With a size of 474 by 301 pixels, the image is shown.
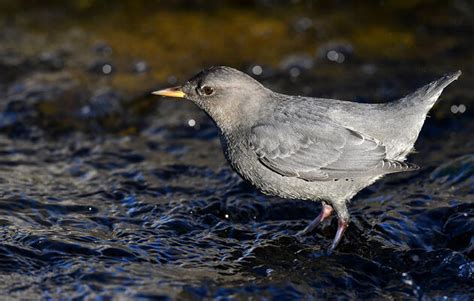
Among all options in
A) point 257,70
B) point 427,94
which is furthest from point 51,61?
point 427,94

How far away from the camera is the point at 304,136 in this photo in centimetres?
597

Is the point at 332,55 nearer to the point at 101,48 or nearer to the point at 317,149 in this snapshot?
the point at 101,48

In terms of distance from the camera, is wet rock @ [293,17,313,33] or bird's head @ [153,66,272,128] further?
wet rock @ [293,17,313,33]

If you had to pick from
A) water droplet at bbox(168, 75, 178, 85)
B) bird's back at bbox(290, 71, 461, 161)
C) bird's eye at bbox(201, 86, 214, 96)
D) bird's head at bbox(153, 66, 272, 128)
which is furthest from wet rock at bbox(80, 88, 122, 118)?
bird's back at bbox(290, 71, 461, 161)

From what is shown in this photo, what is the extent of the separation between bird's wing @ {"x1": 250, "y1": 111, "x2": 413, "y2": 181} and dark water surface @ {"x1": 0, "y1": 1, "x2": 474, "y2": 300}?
0.63 m

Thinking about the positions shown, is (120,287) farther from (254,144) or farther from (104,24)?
(104,24)

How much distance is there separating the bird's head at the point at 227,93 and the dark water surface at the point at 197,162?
38.1 inches

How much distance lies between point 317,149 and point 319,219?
0.79 metres

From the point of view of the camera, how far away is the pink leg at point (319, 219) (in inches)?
253

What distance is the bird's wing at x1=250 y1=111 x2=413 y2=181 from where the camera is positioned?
19.5 ft

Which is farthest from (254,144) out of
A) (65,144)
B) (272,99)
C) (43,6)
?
(43,6)

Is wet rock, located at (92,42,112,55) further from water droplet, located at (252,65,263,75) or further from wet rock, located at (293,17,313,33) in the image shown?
wet rock, located at (293,17,313,33)

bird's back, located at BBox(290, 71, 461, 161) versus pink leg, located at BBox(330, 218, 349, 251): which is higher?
bird's back, located at BBox(290, 71, 461, 161)

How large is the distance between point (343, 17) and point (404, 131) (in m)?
5.15
